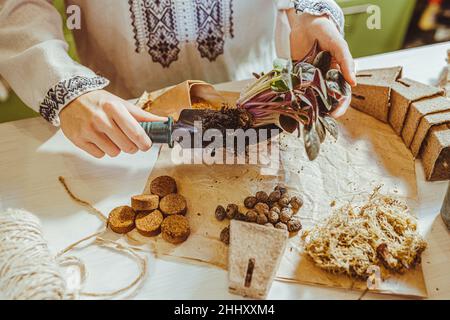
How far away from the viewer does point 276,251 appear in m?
0.85

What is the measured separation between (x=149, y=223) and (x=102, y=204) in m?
0.16

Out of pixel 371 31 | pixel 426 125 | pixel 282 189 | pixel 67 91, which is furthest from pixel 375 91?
pixel 371 31

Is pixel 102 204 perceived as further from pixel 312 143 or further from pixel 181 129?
pixel 312 143

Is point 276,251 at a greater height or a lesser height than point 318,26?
lesser

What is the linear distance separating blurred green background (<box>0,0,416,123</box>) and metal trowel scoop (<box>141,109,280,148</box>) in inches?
44.4

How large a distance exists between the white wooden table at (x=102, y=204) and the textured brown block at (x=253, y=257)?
0.04 meters

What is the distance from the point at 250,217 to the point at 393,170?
1.39ft

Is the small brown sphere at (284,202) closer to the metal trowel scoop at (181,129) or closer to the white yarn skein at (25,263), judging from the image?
the metal trowel scoop at (181,129)

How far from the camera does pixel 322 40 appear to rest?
111 cm

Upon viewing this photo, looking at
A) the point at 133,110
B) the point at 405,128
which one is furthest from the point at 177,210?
the point at 405,128

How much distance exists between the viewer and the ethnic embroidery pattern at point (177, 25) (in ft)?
3.98

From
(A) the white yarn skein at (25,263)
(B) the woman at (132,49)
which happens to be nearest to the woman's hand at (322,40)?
(B) the woman at (132,49)

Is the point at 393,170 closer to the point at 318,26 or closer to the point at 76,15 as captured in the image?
the point at 318,26

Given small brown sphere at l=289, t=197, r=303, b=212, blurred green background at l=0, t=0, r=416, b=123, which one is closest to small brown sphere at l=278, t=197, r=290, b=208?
small brown sphere at l=289, t=197, r=303, b=212
